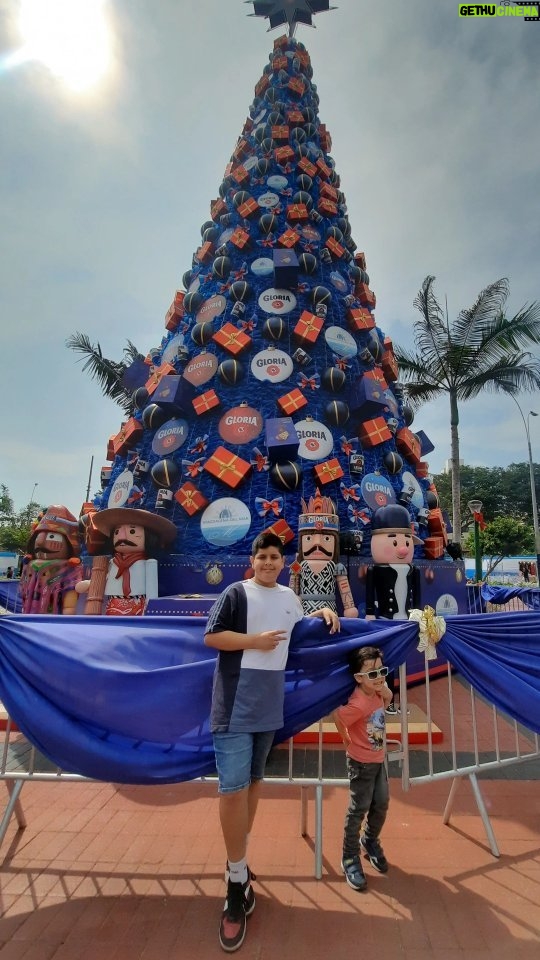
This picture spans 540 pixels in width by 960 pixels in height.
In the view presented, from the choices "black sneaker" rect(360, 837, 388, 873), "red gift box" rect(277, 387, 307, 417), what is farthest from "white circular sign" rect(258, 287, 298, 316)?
"black sneaker" rect(360, 837, 388, 873)

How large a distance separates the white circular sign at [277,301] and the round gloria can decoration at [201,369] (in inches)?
67.6

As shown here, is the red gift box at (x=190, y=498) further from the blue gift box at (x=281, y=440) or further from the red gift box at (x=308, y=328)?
the red gift box at (x=308, y=328)

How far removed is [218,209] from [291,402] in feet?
25.8

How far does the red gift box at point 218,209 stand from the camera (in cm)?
1413

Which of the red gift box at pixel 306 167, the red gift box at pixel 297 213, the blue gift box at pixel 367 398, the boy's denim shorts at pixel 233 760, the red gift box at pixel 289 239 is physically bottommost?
the boy's denim shorts at pixel 233 760

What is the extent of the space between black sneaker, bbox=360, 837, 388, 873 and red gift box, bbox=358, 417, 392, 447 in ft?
25.3

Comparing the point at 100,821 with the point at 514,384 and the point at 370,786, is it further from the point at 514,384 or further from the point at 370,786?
the point at 514,384

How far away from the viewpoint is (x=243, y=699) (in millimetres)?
2787

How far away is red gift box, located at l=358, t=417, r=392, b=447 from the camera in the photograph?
10.2 meters

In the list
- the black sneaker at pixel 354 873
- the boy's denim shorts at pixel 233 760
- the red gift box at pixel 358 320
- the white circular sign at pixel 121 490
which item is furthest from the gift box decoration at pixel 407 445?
the boy's denim shorts at pixel 233 760

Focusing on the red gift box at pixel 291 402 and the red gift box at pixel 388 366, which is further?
the red gift box at pixel 388 366

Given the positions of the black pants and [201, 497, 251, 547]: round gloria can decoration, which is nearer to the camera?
the black pants

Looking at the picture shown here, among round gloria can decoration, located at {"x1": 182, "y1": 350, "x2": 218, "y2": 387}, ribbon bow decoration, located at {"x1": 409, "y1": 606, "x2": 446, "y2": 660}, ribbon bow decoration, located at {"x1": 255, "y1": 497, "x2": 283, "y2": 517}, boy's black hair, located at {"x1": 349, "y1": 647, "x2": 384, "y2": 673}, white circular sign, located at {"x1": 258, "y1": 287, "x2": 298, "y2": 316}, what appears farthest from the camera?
white circular sign, located at {"x1": 258, "y1": 287, "x2": 298, "y2": 316}

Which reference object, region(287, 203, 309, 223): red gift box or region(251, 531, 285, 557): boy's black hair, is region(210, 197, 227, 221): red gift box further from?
region(251, 531, 285, 557): boy's black hair
